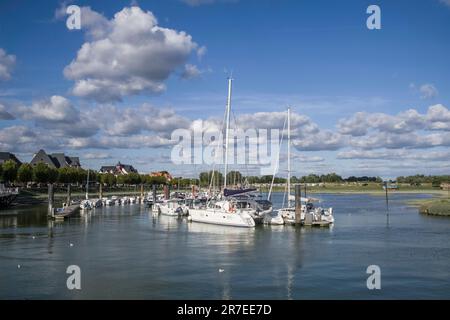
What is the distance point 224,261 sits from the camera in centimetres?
3991

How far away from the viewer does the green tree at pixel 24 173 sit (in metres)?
137

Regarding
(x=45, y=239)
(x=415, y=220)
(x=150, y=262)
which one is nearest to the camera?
(x=150, y=262)

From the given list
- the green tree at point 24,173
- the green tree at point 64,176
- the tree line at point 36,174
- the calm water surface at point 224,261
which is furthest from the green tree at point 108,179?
the calm water surface at point 224,261

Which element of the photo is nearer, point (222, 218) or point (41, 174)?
point (222, 218)

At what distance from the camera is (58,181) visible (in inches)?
6117

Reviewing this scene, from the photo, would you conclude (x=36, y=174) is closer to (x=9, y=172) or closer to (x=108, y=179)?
(x=9, y=172)

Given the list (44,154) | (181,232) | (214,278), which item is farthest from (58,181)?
(214,278)

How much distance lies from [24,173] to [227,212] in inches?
3619

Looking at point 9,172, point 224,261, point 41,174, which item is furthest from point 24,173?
point 224,261

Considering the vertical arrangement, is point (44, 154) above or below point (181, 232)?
above

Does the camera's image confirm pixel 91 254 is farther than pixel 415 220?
No

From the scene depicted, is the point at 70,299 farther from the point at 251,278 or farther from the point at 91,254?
the point at 91,254
